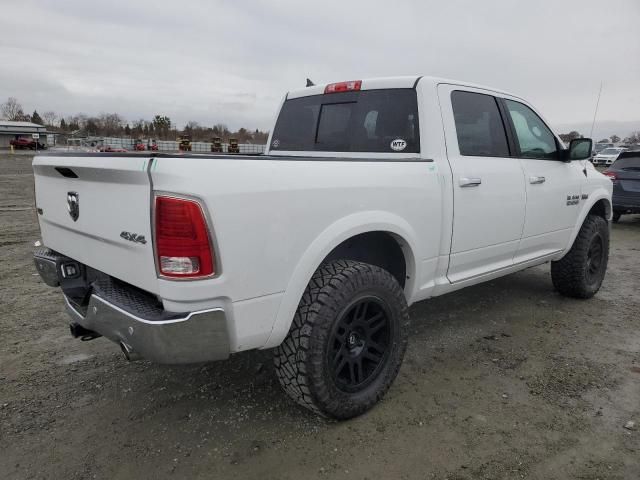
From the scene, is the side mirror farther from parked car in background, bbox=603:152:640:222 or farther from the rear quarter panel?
parked car in background, bbox=603:152:640:222

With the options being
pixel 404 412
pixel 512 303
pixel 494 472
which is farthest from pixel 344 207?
pixel 512 303

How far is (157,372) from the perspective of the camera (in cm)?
317

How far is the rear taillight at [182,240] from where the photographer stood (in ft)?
6.17

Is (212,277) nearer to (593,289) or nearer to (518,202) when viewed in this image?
(518,202)

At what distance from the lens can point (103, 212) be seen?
2211mm

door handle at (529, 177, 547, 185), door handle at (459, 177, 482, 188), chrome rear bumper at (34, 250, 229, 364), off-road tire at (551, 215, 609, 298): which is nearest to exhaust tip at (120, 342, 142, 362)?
chrome rear bumper at (34, 250, 229, 364)

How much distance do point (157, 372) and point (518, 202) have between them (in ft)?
9.42

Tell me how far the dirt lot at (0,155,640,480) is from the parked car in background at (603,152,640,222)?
644 cm

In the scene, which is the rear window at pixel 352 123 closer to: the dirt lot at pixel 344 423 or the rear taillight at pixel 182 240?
the dirt lot at pixel 344 423

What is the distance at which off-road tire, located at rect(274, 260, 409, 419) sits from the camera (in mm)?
2338

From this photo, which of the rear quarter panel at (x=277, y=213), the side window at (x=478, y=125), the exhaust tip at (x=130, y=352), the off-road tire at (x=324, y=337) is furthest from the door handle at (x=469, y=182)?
the exhaust tip at (x=130, y=352)

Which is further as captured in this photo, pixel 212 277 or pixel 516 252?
pixel 516 252

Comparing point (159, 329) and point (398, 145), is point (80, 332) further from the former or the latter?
point (398, 145)

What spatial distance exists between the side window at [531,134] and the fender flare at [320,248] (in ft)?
5.74
